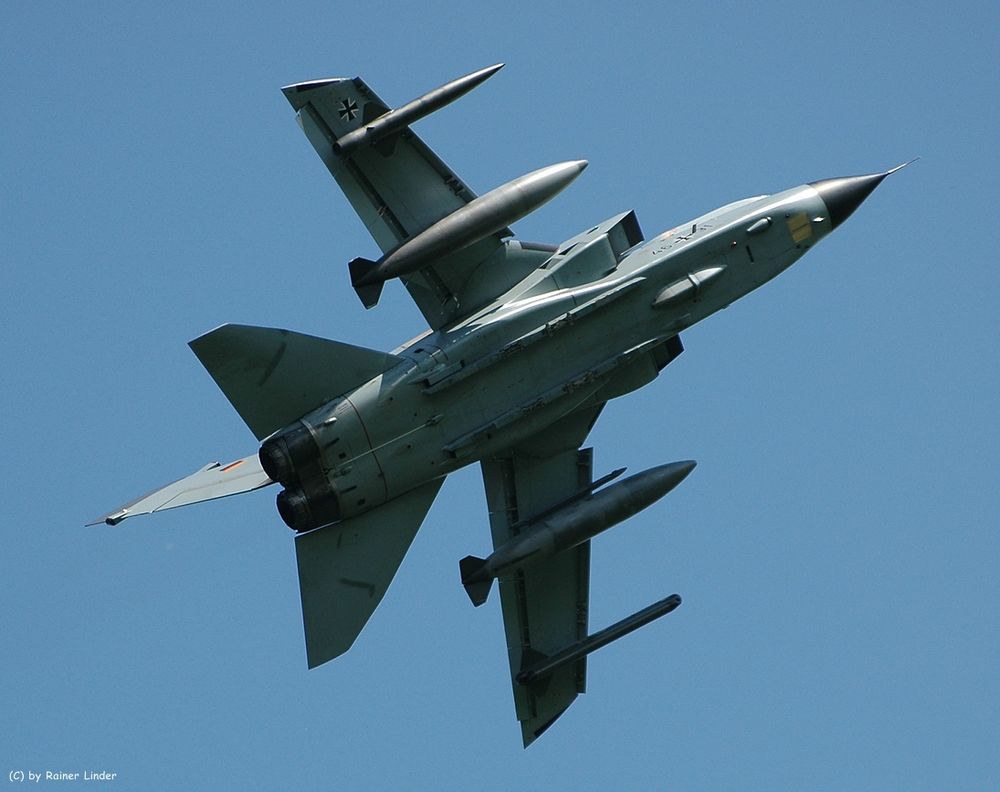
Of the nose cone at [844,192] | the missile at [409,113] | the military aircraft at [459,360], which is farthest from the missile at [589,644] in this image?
the missile at [409,113]

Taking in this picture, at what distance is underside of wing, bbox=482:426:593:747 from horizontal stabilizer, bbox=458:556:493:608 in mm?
824

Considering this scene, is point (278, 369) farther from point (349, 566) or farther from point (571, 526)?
point (571, 526)

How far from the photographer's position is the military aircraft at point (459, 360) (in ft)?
70.7

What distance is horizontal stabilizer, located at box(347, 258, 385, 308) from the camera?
22.0 meters

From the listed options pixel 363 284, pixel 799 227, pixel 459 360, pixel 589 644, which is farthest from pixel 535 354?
pixel 589 644

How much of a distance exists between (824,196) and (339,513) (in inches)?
301

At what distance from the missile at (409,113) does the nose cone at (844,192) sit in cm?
469

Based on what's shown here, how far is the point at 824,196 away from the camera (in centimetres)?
2302

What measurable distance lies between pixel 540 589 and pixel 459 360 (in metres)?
4.41

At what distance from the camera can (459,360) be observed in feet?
71.1

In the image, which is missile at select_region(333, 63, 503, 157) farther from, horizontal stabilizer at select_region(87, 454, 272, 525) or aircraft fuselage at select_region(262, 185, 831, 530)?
horizontal stabilizer at select_region(87, 454, 272, 525)

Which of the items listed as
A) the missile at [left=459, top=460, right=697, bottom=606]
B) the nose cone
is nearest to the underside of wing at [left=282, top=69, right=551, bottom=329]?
the missile at [left=459, top=460, right=697, bottom=606]

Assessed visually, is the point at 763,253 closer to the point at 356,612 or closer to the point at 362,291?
the point at 362,291

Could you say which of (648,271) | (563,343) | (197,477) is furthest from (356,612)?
(648,271)
